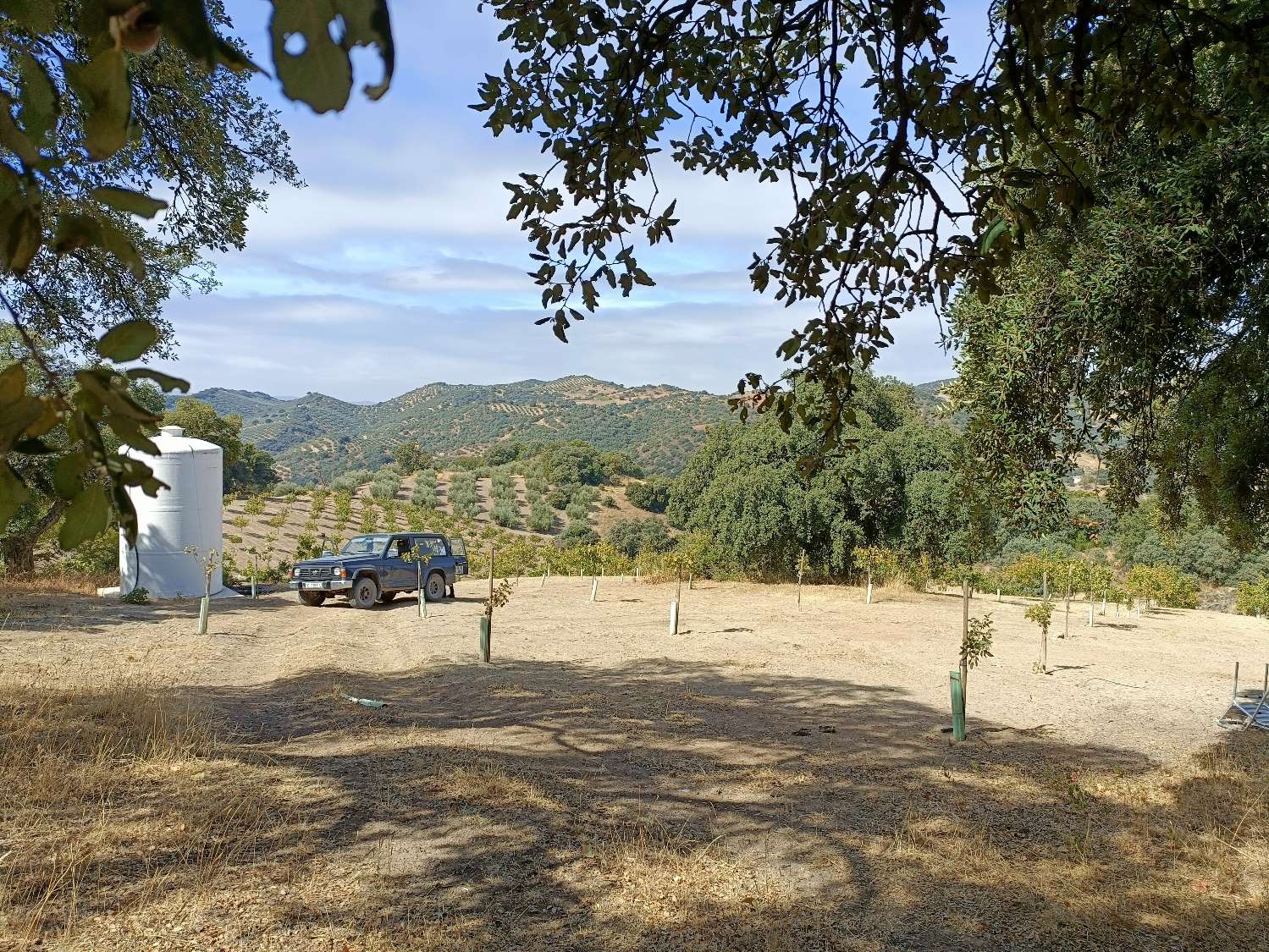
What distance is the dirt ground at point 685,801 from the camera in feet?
12.4

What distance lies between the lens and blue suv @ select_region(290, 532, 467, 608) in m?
17.3

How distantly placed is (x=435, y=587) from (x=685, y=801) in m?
14.2

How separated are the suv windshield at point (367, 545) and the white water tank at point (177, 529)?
104 inches

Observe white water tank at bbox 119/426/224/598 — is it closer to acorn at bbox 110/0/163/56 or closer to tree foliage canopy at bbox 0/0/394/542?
tree foliage canopy at bbox 0/0/394/542

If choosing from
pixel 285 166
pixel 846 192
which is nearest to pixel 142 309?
pixel 285 166

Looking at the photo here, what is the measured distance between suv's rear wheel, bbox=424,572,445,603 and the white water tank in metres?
4.26

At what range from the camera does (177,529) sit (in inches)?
687

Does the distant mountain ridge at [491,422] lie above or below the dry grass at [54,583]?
above

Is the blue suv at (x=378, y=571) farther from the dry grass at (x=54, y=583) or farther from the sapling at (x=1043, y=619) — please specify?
the sapling at (x=1043, y=619)

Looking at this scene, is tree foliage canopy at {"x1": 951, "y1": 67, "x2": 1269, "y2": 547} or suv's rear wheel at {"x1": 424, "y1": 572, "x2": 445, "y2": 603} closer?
tree foliage canopy at {"x1": 951, "y1": 67, "x2": 1269, "y2": 547}

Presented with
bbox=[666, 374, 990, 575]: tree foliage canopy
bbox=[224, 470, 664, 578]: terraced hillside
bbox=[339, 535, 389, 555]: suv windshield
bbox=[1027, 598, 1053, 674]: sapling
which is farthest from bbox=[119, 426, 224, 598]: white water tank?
bbox=[1027, 598, 1053, 674]: sapling

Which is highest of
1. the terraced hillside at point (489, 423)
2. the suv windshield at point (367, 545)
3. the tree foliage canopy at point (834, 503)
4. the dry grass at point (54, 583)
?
the terraced hillside at point (489, 423)

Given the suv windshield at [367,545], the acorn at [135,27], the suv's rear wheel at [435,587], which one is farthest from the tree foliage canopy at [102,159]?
the suv's rear wheel at [435,587]

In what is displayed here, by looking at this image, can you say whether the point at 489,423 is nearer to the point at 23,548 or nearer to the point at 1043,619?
the point at 23,548
